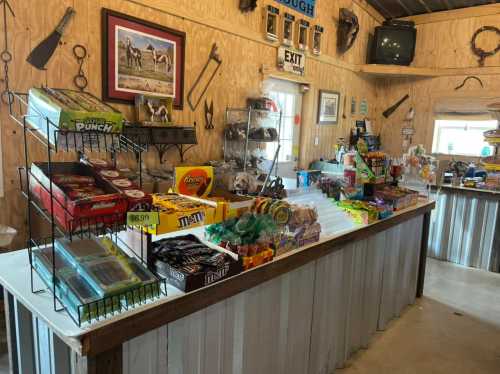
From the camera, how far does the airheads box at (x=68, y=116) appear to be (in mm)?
1004

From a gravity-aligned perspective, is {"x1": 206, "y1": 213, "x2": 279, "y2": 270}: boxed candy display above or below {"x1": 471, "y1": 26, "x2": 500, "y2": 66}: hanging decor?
below

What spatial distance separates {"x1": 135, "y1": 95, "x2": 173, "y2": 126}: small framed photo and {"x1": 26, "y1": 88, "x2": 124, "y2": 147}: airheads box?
74.5 inches

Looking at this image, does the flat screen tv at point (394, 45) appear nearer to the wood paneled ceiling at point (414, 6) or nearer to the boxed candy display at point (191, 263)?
the wood paneled ceiling at point (414, 6)

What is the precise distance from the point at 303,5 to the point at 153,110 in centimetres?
248

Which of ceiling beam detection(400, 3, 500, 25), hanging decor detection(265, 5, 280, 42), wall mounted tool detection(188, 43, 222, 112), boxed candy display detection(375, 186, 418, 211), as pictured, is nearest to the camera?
boxed candy display detection(375, 186, 418, 211)

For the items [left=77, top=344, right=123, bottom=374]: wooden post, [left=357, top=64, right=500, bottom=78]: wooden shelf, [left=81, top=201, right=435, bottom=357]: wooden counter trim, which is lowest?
[left=77, top=344, right=123, bottom=374]: wooden post

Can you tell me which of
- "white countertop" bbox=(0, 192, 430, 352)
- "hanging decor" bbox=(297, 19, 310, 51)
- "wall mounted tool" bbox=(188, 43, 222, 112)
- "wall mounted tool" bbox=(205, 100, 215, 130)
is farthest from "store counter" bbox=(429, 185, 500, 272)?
"white countertop" bbox=(0, 192, 430, 352)

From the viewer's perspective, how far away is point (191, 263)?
4.29 ft

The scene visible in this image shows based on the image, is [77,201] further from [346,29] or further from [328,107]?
[346,29]

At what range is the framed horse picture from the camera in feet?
9.30

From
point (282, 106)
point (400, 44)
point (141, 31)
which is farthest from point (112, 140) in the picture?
point (400, 44)

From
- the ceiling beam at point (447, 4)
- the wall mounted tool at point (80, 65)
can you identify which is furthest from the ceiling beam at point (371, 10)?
the wall mounted tool at point (80, 65)

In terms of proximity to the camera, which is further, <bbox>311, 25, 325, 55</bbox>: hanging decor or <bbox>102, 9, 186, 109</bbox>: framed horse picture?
<bbox>311, 25, 325, 55</bbox>: hanging decor

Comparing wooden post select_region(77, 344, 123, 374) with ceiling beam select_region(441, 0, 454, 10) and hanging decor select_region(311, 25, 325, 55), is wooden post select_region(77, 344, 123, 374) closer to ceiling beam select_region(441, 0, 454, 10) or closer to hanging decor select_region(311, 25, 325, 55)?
hanging decor select_region(311, 25, 325, 55)
